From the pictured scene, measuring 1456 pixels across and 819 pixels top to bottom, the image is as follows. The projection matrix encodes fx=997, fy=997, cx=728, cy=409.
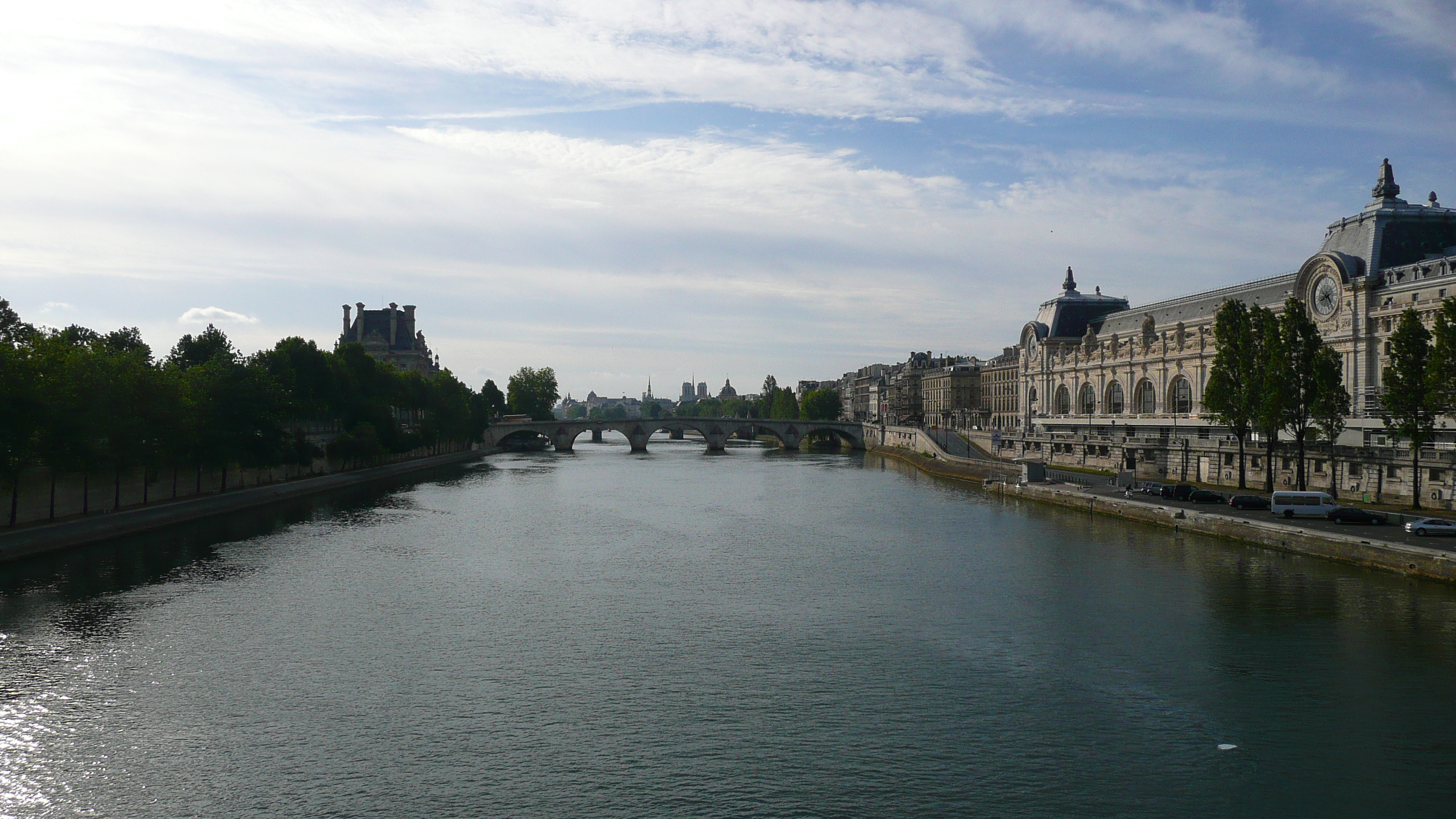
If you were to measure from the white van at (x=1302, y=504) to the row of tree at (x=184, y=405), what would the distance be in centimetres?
5621

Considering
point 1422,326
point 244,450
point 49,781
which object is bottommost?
point 49,781

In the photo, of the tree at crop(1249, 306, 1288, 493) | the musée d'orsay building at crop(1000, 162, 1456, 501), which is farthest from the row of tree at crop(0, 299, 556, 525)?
the musée d'orsay building at crop(1000, 162, 1456, 501)

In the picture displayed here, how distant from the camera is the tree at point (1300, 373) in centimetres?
5531

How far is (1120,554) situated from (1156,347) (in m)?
48.9

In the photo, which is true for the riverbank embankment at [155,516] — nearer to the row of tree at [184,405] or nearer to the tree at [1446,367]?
the row of tree at [184,405]

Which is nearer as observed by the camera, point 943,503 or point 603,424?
point 943,503

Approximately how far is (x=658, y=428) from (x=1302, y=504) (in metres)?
125

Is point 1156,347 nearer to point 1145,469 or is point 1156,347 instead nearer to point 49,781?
point 1145,469

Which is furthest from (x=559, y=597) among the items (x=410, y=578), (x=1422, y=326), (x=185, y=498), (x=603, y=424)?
(x=603, y=424)

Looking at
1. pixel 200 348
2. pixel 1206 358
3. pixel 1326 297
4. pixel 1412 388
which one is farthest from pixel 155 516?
pixel 1206 358

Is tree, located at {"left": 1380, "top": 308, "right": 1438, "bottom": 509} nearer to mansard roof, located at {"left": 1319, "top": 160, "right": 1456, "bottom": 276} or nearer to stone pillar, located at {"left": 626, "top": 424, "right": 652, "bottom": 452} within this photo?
mansard roof, located at {"left": 1319, "top": 160, "right": 1456, "bottom": 276}

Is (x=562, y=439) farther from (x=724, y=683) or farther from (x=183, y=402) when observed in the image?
(x=724, y=683)

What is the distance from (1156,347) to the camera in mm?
88875

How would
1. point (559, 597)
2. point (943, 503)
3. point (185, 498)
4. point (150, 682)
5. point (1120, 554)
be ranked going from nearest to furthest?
point (150, 682)
point (559, 597)
point (1120, 554)
point (185, 498)
point (943, 503)
